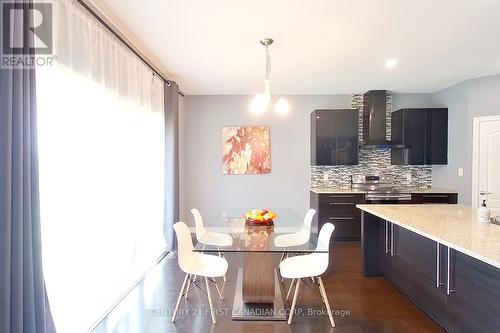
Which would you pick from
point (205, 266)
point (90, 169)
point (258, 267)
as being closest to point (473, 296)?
point (258, 267)

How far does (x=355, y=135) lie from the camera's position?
4414 millimetres

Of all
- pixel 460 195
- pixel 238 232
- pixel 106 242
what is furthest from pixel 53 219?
pixel 460 195

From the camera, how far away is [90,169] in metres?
2.09

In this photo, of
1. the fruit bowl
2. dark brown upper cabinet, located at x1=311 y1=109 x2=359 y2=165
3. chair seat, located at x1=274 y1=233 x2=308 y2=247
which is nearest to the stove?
dark brown upper cabinet, located at x1=311 y1=109 x2=359 y2=165

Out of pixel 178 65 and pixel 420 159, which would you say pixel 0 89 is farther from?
pixel 420 159

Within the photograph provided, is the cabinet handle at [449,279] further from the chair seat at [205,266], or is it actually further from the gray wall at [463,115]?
the gray wall at [463,115]

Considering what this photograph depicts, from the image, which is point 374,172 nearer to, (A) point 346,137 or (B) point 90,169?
(A) point 346,137

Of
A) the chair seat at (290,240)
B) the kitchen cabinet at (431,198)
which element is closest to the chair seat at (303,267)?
the chair seat at (290,240)

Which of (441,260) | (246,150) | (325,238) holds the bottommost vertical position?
(441,260)

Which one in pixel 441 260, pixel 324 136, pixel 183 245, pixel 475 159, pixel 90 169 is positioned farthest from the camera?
pixel 324 136

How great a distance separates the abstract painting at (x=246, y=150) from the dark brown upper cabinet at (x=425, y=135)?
8.00ft

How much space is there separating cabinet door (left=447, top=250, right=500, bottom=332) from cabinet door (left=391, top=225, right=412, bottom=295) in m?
0.54

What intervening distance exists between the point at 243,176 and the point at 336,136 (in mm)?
1819

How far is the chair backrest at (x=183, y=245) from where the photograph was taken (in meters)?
2.17
